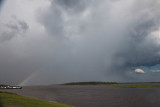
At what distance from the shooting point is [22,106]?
23.9 meters

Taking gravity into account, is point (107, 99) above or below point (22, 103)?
below

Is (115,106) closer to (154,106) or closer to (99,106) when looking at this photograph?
(99,106)

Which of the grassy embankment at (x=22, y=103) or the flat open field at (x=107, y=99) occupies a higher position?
the grassy embankment at (x=22, y=103)

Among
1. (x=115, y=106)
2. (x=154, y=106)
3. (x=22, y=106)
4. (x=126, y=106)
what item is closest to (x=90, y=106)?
(x=115, y=106)

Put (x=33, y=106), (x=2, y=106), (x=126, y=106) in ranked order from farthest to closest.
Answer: (x=126, y=106) < (x=33, y=106) < (x=2, y=106)

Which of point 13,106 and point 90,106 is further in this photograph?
point 90,106

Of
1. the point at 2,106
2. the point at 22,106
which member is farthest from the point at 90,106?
the point at 2,106

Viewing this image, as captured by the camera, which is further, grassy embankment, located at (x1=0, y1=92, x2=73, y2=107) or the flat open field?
the flat open field

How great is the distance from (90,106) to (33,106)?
59.9 ft

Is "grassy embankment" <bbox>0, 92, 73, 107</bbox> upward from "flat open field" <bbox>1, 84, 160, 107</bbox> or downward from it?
upward

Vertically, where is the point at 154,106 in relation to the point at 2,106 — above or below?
below

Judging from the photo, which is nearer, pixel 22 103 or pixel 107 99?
pixel 22 103

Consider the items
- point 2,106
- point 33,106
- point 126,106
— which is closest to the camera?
point 2,106

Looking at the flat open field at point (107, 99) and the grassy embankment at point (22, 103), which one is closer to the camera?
the grassy embankment at point (22, 103)
